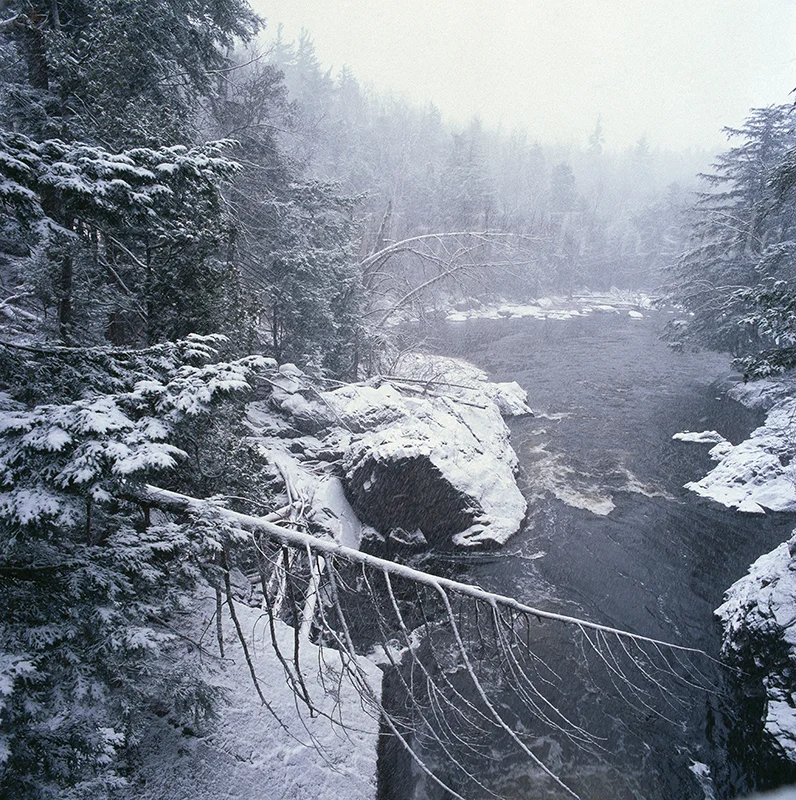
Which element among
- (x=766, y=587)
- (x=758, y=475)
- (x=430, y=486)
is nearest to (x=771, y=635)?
(x=766, y=587)

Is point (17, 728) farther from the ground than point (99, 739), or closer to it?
farther from the ground

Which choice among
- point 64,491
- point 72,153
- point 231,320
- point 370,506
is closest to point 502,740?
point 370,506

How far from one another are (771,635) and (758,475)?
7.37m

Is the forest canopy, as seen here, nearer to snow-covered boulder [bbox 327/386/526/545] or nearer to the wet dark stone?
the wet dark stone

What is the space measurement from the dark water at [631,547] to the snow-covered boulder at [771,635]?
1.66 ft

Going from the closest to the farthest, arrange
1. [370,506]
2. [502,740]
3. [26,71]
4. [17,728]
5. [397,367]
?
[17,728], [502,740], [26,71], [370,506], [397,367]

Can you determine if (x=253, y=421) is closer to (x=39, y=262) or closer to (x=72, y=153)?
(x=39, y=262)

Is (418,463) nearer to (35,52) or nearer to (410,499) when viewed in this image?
(410,499)

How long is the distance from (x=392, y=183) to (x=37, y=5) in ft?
168

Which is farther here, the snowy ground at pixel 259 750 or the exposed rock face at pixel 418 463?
the exposed rock face at pixel 418 463

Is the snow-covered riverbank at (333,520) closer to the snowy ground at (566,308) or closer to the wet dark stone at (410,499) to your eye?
the wet dark stone at (410,499)

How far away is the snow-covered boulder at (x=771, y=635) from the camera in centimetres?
571

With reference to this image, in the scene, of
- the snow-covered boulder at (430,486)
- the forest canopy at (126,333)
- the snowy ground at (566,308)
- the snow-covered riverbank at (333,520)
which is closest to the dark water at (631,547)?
the snow-covered boulder at (430,486)

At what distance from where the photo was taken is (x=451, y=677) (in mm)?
7117
